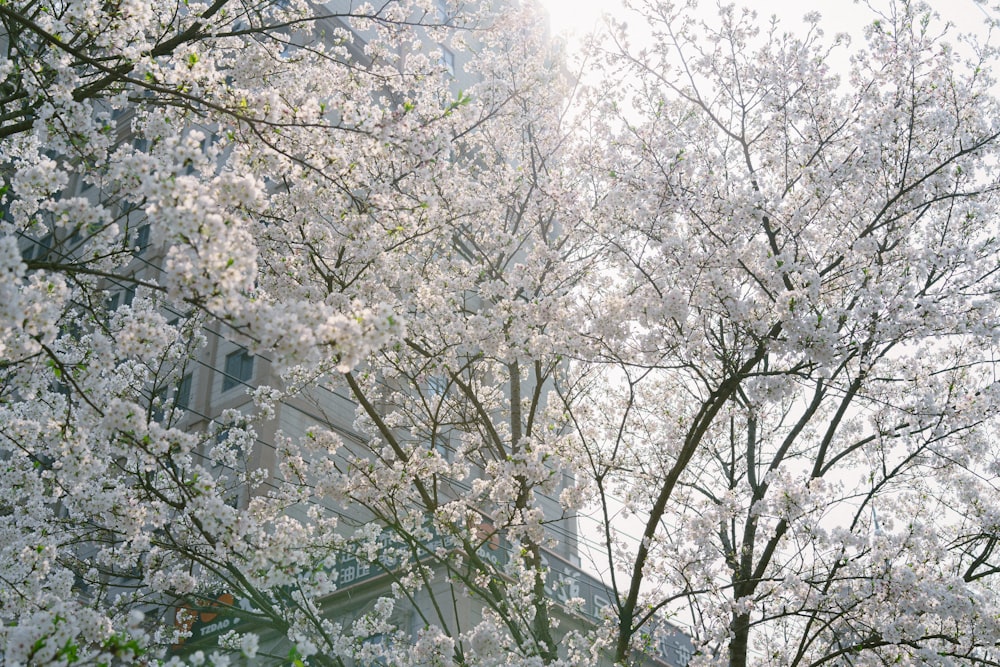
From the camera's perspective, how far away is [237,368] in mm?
20266

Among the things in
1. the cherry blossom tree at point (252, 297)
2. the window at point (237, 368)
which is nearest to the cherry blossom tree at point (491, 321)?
the cherry blossom tree at point (252, 297)

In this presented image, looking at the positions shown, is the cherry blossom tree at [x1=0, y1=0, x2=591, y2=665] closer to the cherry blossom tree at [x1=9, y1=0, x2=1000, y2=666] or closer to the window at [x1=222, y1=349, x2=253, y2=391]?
the cherry blossom tree at [x1=9, y1=0, x2=1000, y2=666]

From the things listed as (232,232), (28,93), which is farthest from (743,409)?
(28,93)

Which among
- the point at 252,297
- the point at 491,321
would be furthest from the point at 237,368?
the point at 252,297

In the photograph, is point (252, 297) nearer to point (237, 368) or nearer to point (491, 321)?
point (491, 321)

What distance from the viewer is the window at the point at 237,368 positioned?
19.9 m

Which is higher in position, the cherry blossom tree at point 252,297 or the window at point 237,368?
the window at point 237,368

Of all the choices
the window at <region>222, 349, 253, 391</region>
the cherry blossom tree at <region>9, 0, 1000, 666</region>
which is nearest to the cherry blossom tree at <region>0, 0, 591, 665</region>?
the cherry blossom tree at <region>9, 0, 1000, 666</region>

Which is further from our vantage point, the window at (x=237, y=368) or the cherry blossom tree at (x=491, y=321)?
the window at (x=237, y=368)

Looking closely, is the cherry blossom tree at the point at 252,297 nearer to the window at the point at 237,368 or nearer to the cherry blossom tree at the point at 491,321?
the cherry blossom tree at the point at 491,321

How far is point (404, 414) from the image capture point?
37.0ft

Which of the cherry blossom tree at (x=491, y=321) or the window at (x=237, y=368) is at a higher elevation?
the window at (x=237, y=368)

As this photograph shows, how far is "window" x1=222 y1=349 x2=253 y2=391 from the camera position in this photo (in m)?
19.9

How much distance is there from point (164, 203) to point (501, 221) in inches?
318
